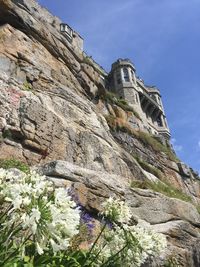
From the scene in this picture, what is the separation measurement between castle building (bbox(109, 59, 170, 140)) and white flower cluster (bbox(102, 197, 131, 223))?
5908 centimetres

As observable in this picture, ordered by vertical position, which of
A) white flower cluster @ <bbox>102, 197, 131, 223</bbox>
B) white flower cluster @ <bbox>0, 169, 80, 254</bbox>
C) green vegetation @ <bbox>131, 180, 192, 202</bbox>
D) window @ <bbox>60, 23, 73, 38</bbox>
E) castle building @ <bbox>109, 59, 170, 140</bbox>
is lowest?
white flower cluster @ <bbox>0, 169, 80, 254</bbox>

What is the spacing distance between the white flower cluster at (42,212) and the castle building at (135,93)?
60.8m

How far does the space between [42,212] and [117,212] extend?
2035 millimetres

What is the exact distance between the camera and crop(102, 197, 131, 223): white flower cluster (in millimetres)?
4848

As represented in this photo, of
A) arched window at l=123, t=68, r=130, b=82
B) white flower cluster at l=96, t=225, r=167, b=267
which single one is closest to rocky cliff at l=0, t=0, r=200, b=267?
white flower cluster at l=96, t=225, r=167, b=267

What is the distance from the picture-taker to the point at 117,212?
4.85 meters

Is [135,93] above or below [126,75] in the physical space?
below

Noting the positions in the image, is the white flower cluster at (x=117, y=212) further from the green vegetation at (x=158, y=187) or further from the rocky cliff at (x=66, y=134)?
the green vegetation at (x=158, y=187)

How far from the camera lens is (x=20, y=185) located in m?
3.16

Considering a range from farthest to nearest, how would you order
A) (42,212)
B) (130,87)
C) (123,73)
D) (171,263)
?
(123,73) < (130,87) < (171,263) < (42,212)

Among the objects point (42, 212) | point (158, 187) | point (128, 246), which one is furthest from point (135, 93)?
point (42, 212)

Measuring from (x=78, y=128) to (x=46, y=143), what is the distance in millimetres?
3269

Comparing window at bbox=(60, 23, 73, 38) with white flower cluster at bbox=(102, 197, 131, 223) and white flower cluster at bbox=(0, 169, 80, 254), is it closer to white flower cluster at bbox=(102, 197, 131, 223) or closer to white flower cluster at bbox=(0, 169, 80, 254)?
white flower cluster at bbox=(102, 197, 131, 223)

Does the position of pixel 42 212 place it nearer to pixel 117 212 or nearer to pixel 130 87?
pixel 117 212
